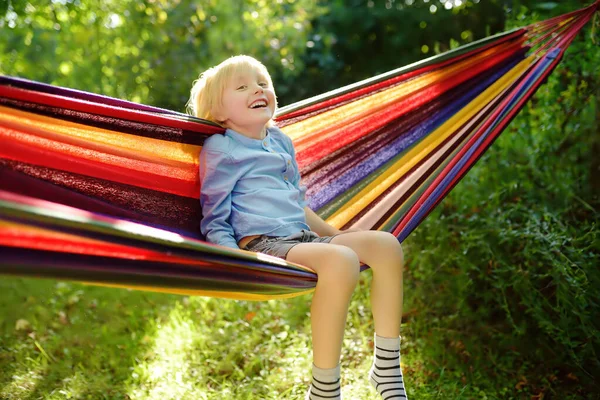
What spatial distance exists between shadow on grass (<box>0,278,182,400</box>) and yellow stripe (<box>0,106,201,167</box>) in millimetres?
989

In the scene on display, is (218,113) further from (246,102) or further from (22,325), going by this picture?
(22,325)

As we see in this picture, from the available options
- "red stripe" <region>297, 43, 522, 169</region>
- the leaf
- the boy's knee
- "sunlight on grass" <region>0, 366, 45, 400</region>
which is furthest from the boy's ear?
the leaf

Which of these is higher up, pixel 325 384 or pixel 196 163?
pixel 196 163

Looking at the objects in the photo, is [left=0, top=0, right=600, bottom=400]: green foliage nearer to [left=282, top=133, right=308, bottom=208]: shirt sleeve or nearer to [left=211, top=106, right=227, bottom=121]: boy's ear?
[left=282, top=133, right=308, bottom=208]: shirt sleeve

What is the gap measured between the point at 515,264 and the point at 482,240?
18 cm

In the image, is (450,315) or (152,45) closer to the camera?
(450,315)

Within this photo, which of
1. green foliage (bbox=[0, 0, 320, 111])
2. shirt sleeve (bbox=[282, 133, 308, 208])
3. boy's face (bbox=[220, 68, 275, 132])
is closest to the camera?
boy's face (bbox=[220, 68, 275, 132])

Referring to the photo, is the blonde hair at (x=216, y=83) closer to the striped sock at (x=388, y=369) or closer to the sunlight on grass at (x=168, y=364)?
the striped sock at (x=388, y=369)

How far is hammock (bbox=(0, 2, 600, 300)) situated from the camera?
1.13m

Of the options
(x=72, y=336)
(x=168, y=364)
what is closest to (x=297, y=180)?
(x=168, y=364)

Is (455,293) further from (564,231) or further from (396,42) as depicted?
(396,42)

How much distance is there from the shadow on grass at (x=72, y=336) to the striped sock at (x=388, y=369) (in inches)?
42.3

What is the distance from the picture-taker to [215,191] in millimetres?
1778

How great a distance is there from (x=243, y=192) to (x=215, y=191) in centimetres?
9
